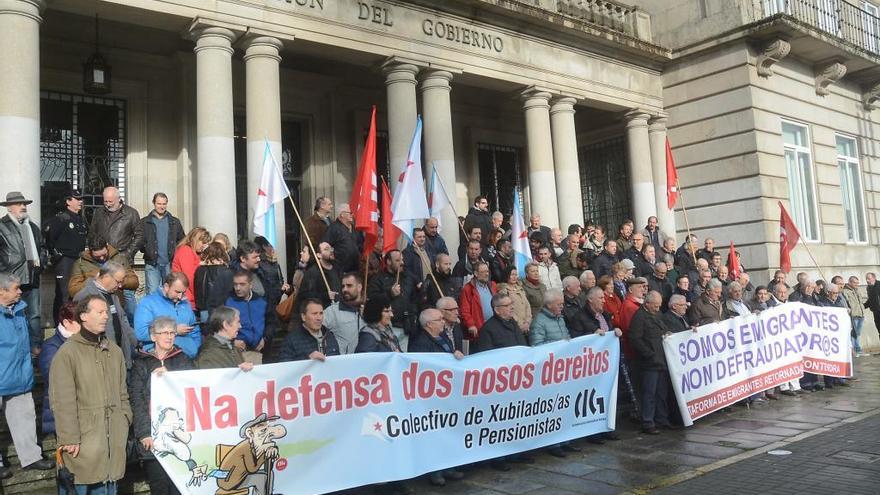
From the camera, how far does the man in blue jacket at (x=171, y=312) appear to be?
20.4ft

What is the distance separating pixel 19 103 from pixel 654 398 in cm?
874

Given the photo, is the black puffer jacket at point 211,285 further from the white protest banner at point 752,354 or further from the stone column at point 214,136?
the white protest banner at point 752,354

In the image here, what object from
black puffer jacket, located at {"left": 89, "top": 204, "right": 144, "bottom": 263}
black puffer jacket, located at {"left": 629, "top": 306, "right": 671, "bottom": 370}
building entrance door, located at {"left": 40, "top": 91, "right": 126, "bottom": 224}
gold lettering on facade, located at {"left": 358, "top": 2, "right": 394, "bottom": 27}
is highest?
gold lettering on facade, located at {"left": 358, "top": 2, "right": 394, "bottom": 27}

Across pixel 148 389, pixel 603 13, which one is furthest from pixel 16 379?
pixel 603 13

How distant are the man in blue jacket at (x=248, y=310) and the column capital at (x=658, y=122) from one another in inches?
517

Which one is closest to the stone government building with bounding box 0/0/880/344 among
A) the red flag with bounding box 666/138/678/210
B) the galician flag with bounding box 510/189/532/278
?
the red flag with bounding box 666/138/678/210

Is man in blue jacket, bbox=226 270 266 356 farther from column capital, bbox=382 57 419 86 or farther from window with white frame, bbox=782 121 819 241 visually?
window with white frame, bbox=782 121 819 241

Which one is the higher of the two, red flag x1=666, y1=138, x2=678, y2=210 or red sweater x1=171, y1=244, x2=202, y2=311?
red flag x1=666, y1=138, x2=678, y2=210

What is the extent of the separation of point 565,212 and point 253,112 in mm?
7211

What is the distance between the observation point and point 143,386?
5.25m

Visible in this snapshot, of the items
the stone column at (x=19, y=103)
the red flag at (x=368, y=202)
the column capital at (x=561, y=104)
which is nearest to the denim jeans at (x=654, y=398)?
the red flag at (x=368, y=202)

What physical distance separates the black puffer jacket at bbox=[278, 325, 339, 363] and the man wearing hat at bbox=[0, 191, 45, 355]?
9.26 feet

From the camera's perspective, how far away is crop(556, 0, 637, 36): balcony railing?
51.2 ft

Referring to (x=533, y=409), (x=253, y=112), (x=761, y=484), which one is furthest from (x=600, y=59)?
(x=761, y=484)
